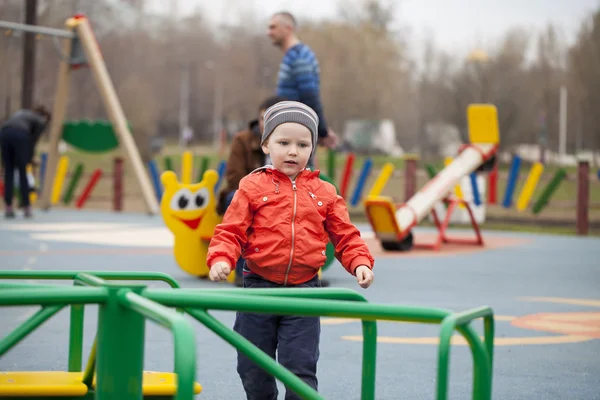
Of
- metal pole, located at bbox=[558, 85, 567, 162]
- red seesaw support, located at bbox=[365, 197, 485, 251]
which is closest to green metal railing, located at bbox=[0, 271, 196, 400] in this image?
red seesaw support, located at bbox=[365, 197, 485, 251]

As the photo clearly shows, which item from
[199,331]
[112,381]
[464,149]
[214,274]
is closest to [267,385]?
[214,274]

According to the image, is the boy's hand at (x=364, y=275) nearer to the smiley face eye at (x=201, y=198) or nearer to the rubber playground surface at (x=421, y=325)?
the rubber playground surface at (x=421, y=325)

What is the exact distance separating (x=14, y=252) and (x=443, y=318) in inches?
380

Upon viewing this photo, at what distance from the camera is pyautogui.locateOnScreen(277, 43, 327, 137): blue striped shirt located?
26.6 ft

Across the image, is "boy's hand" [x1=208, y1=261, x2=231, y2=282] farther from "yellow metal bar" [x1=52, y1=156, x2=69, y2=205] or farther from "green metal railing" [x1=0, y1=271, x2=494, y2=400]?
"yellow metal bar" [x1=52, y1=156, x2=69, y2=205]

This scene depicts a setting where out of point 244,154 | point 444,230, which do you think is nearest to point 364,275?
point 244,154

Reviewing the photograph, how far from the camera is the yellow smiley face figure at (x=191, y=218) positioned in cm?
897

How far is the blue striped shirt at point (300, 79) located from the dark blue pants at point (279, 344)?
14.3ft

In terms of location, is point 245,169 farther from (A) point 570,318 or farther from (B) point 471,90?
(B) point 471,90

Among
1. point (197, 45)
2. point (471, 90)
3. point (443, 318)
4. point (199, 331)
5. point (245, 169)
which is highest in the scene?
point (197, 45)

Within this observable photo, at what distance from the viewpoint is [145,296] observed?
2537mm

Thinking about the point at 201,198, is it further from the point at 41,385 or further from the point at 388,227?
the point at 41,385

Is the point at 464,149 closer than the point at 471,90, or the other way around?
the point at 464,149

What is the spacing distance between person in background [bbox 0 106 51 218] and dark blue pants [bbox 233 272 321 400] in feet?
46.1
